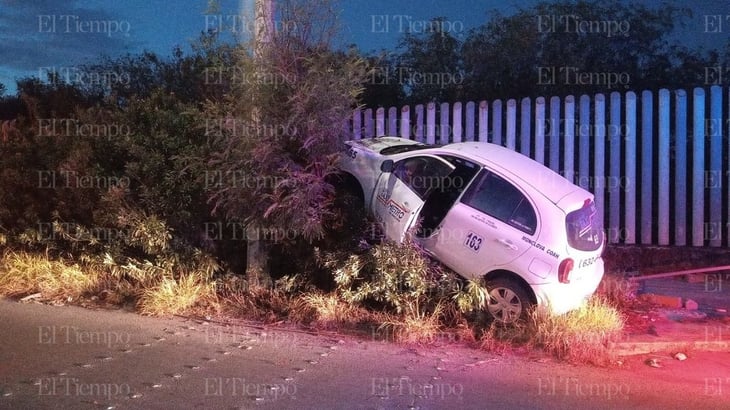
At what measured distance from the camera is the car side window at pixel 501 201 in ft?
22.3

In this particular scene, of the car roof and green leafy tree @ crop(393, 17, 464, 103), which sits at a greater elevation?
green leafy tree @ crop(393, 17, 464, 103)

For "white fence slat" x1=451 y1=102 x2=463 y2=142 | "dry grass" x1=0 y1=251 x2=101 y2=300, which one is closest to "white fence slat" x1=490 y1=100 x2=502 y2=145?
"white fence slat" x1=451 y1=102 x2=463 y2=142

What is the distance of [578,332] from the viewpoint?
6355mm

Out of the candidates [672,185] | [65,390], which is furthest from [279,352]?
[672,185]

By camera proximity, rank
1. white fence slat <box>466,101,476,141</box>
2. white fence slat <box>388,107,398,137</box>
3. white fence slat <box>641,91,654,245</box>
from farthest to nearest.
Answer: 1. white fence slat <box>388,107,398,137</box>
2. white fence slat <box>466,101,476,141</box>
3. white fence slat <box>641,91,654,245</box>

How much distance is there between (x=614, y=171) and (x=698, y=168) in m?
1.06

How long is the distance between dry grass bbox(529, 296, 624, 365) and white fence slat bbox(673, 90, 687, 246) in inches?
110

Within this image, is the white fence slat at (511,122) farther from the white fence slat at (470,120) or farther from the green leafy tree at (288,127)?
the green leafy tree at (288,127)

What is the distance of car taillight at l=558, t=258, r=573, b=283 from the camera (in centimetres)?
652

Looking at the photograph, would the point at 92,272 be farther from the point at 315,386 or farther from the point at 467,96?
the point at 467,96

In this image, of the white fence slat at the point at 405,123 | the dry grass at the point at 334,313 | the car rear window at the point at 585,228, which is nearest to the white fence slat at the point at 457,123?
the white fence slat at the point at 405,123

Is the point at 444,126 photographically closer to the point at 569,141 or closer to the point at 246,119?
the point at 569,141

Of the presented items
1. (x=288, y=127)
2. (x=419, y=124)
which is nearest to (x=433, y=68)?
(x=419, y=124)

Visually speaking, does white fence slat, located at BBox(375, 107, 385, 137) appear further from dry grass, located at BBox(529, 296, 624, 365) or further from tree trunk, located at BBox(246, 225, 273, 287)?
dry grass, located at BBox(529, 296, 624, 365)
